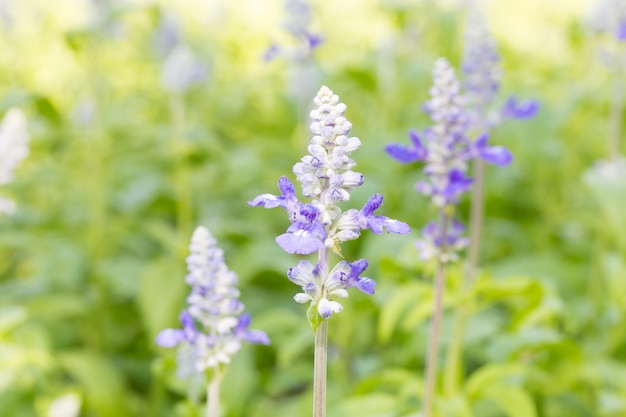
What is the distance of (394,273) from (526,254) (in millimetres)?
2638

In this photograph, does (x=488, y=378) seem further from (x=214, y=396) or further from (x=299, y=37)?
(x=299, y=37)

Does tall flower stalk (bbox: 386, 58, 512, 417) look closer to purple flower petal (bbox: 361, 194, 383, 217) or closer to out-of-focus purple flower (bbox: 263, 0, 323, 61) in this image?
purple flower petal (bbox: 361, 194, 383, 217)

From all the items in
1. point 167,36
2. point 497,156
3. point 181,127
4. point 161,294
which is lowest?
point 497,156

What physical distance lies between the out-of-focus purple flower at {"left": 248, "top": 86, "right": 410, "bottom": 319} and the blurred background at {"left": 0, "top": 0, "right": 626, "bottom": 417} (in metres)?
1.59

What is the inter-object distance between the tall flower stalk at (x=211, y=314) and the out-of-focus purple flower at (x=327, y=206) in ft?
2.05

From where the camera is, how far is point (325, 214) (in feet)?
6.99

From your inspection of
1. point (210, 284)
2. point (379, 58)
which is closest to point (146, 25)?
point (379, 58)

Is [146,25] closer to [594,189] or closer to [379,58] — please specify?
[379,58]

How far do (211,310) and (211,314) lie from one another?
0.06 ft

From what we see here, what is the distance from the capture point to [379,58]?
23.7 feet

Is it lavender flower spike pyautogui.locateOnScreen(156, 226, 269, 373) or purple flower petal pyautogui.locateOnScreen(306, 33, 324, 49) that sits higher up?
purple flower petal pyautogui.locateOnScreen(306, 33, 324, 49)

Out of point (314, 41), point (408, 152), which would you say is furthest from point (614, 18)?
point (408, 152)

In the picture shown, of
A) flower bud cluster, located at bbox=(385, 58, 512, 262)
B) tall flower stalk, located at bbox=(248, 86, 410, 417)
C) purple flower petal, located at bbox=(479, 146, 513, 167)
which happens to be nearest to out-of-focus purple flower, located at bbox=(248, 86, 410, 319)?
tall flower stalk, located at bbox=(248, 86, 410, 417)

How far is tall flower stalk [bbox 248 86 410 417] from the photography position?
2084 mm
